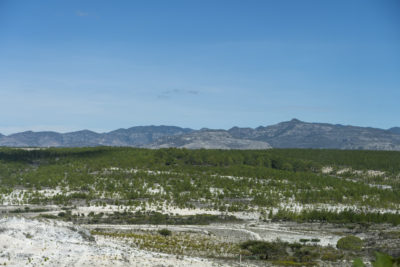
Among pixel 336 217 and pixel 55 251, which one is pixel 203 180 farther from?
pixel 55 251

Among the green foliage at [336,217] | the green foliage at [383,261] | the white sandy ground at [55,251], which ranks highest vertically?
the green foliage at [383,261]

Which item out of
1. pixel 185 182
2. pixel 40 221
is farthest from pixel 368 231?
pixel 185 182


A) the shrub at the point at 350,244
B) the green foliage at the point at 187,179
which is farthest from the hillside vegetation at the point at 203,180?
the shrub at the point at 350,244

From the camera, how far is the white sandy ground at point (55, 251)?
27906mm

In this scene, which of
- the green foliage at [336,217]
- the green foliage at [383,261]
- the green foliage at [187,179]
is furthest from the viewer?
the green foliage at [187,179]

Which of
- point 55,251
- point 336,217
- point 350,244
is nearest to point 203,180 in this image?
point 336,217

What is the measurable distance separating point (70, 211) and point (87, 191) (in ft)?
56.3

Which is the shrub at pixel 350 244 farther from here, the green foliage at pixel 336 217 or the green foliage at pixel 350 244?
the green foliage at pixel 336 217

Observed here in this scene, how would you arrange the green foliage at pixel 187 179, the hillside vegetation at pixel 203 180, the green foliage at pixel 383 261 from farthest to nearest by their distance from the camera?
the green foliage at pixel 187 179
the hillside vegetation at pixel 203 180
the green foliage at pixel 383 261

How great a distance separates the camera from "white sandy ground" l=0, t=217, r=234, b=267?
27906 millimetres

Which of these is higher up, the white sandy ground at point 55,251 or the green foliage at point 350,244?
the white sandy ground at point 55,251

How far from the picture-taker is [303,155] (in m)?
135

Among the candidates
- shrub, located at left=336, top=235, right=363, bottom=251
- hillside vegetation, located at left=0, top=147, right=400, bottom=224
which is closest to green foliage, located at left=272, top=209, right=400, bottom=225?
hillside vegetation, located at left=0, top=147, right=400, bottom=224

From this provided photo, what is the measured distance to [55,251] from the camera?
96.6 ft
